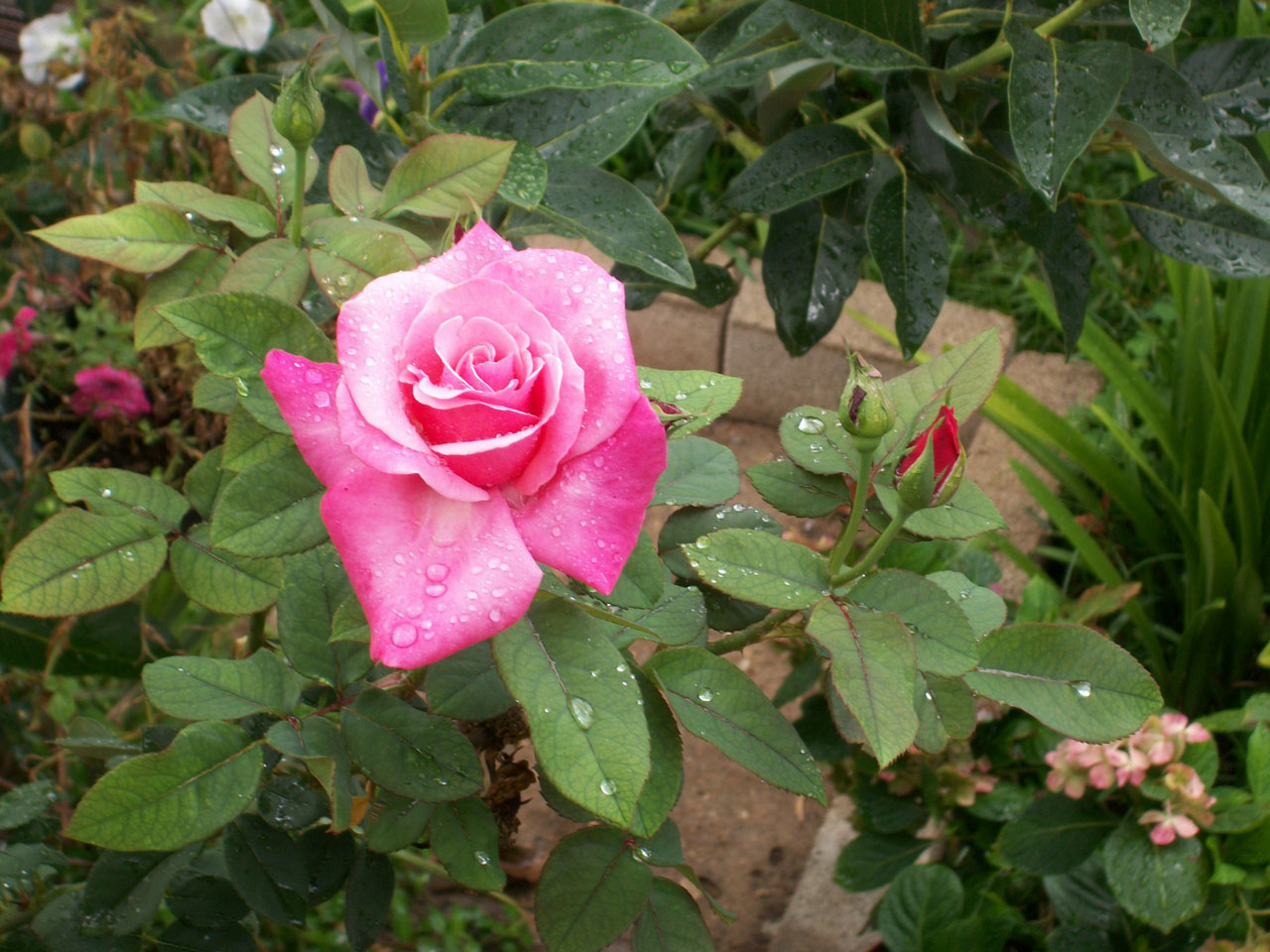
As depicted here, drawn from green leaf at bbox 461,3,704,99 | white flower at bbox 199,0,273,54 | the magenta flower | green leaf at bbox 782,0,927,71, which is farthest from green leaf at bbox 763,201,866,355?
the magenta flower

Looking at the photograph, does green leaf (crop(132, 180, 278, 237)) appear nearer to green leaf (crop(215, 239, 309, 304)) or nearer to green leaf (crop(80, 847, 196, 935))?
green leaf (crop(215, 239, 309, 304))

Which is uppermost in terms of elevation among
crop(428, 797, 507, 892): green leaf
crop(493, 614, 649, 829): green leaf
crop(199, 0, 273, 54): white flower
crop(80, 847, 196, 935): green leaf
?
crop(493, 614, 649, 829): green leaf

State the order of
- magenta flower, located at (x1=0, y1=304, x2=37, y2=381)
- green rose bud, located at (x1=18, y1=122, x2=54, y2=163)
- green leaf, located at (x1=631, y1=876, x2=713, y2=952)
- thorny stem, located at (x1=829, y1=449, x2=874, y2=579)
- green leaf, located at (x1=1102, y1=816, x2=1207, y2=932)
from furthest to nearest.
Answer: magenta flower, located at (x1=0, y1=304, x2=37, y2=381) → green rose bud, located at (x1=18, y1=122, x2=54, y2=163) → green leaf, located at (x1=1102, y1=816, x2=1207, y2=932) → green leaf, located at (x1=631, y1=876, x2=713, y2=952) → thorny stem, located at (x1=829, y1=449, x2=874, y2=579)

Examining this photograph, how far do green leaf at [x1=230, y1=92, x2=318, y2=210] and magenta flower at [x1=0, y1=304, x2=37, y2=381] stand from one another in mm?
1067

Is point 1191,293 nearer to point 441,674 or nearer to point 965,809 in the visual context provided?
point 965,809

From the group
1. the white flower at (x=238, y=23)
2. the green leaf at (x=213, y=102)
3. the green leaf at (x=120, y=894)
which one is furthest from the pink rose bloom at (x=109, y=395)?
the green leaf at (x=120, y=894)

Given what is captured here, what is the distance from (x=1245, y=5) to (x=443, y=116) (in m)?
1.40

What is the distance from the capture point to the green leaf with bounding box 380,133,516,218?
1.76ft

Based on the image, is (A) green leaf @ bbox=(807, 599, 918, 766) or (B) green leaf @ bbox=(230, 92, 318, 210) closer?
(A) green leaf @ bbox=(807, 599, 918, 766)

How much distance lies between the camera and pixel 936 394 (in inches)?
19.4

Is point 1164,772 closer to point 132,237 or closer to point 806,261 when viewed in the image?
point 806,261

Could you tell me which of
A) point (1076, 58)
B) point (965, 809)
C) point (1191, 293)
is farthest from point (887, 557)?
point (1191, 293)

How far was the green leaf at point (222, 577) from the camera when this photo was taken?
0.56 meters

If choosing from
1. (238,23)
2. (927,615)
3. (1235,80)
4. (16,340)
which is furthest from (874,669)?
(16,340)
